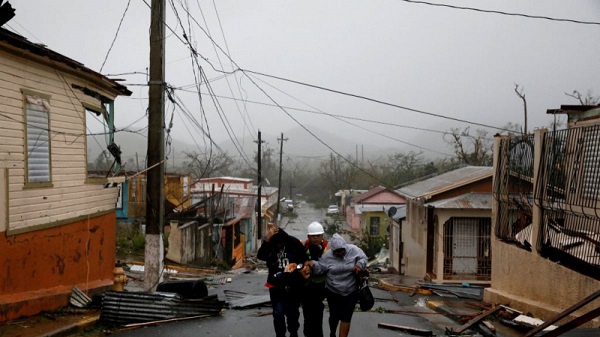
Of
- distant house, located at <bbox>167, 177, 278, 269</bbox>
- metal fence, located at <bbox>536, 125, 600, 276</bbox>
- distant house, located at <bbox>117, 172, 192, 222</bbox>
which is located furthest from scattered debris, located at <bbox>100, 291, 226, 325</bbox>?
distant house, located at <bbox>117, 172, 192, 222</bbox>

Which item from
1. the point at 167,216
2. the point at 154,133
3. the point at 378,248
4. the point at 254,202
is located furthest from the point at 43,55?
the point at 254,202

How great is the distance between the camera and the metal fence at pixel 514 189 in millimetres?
12211

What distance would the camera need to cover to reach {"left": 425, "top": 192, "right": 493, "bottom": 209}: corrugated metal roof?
2130 centimetres

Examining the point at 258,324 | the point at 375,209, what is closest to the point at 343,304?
the point at 258,324

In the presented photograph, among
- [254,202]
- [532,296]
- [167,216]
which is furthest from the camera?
[254,202]

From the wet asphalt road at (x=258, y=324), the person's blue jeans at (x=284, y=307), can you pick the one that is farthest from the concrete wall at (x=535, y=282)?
the person's blue jeans at (x=284, y=307)

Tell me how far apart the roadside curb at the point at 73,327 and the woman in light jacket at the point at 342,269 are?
445 cm

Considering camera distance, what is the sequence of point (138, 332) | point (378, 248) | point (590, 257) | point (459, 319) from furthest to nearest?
point (378, 248) < point (459, 319) < point (590, 257) < point (138, 332)

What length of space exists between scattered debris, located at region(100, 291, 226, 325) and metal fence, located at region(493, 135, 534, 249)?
739cm

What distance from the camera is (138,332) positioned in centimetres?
912

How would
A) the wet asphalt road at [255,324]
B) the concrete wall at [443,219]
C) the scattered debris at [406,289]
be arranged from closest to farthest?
the wet asphalt road at [255,324] < the scattered debris at [406,289] < the concrete wall at [443,219]

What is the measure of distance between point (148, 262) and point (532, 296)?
314 inches

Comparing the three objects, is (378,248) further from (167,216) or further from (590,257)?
(590,257)

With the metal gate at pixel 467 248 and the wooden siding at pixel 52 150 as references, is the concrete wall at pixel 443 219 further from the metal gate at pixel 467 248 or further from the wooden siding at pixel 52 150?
the wooden siding at pixel 52 150
